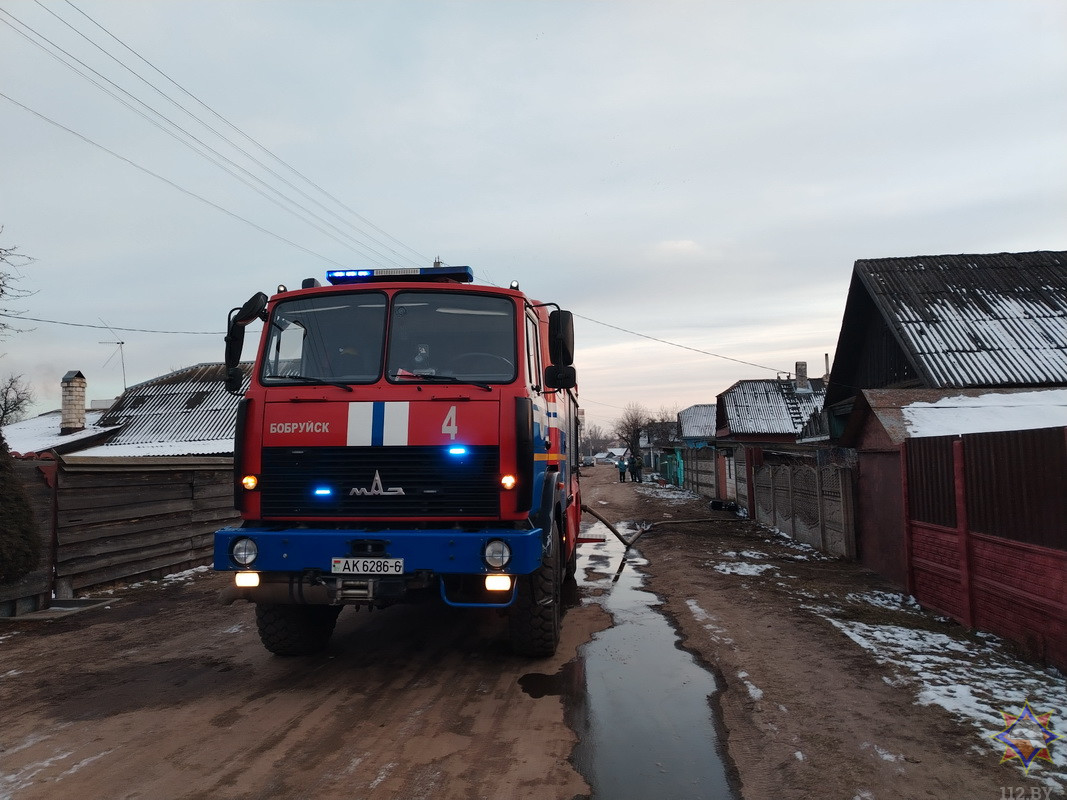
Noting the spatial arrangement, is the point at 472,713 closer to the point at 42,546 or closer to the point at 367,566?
the point at 367,566

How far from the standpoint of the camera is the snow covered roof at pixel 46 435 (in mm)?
22216

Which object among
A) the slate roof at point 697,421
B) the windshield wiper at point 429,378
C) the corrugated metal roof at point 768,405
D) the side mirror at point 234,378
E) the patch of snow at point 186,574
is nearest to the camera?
the windshield wiper at point 429,378

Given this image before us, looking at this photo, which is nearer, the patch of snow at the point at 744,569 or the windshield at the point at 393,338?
the windshield at the point at 393,338

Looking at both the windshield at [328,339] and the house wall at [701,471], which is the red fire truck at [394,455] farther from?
the house wall at [701,471]

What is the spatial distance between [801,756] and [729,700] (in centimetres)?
95

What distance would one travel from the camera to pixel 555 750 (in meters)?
3.93

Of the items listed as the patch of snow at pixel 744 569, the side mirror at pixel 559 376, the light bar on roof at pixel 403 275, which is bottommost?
the patch of snow at pixel 744 569

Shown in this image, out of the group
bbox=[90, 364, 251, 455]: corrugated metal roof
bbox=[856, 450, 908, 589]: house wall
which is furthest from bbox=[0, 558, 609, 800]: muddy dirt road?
bbox=[90, 364, 251, 455]: corrugated metal roof

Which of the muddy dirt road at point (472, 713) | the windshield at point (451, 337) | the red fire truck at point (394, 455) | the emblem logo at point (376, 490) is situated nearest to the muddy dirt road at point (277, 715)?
the muddy dirt road at point (472, 713)

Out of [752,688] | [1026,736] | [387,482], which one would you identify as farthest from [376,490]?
[1026,736]

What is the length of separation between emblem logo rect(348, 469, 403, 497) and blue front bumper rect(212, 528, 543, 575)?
0.29 meters

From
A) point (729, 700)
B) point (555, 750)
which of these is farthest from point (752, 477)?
point (555, 750)

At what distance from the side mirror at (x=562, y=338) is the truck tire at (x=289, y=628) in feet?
9.92

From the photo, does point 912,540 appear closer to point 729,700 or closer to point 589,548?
point 729,700
